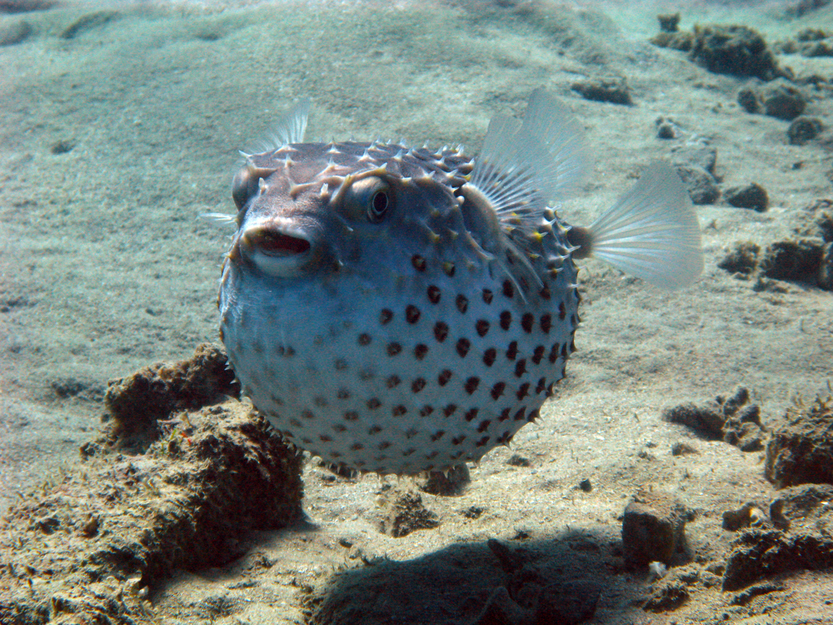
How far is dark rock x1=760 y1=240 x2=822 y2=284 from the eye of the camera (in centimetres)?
432

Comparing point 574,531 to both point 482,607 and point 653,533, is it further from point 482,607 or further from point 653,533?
point 482,607

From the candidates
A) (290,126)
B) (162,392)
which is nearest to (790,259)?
(290,126)

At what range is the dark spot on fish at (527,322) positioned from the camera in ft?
5.25

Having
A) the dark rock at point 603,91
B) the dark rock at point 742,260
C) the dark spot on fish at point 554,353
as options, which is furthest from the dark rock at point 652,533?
the dark rock at point 603,91

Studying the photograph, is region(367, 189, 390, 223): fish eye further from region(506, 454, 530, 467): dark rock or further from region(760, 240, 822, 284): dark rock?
region(760, 240, 822, 284): dark rock

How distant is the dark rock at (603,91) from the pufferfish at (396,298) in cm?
641

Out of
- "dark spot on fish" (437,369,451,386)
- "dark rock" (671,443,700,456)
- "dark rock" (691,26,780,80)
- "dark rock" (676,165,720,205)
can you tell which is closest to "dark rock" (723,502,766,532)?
"dark rock" (671,443,700,456)

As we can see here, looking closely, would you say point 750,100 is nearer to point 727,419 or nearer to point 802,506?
point 727,419

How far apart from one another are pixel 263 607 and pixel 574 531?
1234 mm

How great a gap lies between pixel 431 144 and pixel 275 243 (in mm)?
4701

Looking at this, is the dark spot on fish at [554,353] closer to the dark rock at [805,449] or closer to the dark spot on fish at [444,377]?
the dark spot on fish at [444,377]

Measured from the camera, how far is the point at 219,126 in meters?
6.39

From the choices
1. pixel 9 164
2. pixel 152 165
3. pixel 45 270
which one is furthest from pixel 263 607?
pixel 9 164

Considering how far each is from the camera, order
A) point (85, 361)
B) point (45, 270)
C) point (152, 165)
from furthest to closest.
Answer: point (152, 165) < point (45, 270) < point (85, 361)
